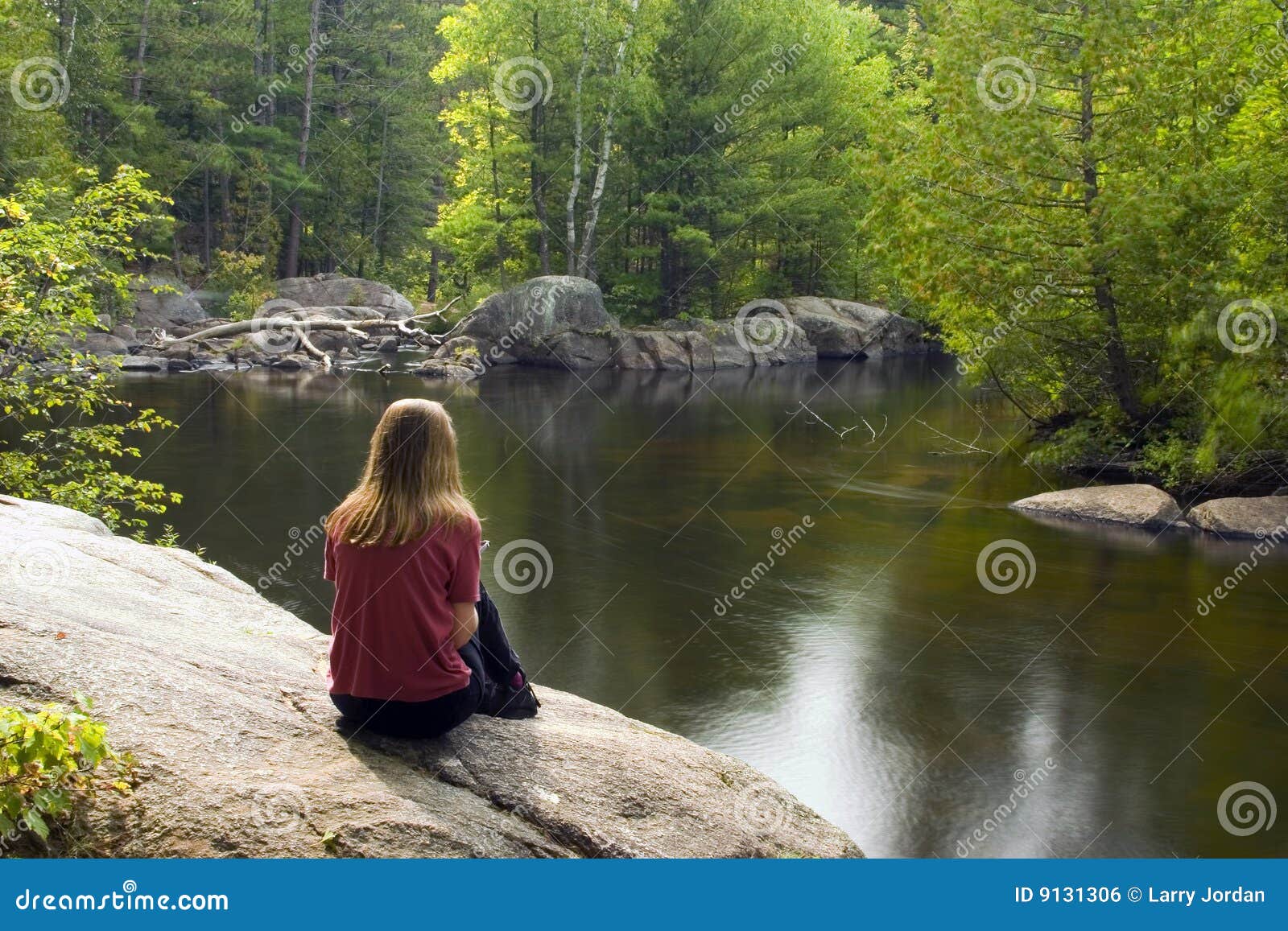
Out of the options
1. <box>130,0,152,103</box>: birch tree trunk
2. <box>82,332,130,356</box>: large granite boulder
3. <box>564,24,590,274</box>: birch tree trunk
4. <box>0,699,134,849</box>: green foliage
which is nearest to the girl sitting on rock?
<box>0,699,134,849</box>: green foliage

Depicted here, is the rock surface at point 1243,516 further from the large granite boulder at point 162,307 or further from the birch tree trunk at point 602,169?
the large granite boulder at point 162,307

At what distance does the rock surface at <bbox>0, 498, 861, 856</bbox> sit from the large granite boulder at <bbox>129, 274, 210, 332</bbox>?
32.5 metres

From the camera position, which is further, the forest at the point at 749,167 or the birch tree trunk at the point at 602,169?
the birch tree trunk at the point at 602,169

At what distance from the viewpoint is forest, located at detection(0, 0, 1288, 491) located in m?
15.9

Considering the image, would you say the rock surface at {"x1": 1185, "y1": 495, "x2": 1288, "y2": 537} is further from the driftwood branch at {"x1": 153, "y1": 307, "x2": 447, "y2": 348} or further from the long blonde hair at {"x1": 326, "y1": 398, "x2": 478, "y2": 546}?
the driftwood branch at {"x1": 153, "y1": 307, "x2": 447, "y2": 348}

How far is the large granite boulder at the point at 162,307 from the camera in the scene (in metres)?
35.3

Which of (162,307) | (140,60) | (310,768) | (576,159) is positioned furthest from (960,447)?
(140,60)

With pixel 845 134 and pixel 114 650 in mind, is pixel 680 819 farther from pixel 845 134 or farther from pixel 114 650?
pixel 845 134

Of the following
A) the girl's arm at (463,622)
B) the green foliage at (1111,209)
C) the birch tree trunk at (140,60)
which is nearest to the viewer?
the girl's arm at (463,622)

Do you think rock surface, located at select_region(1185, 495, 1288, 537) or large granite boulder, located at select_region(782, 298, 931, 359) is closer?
rock surface, located at select_region(1185, 495, 1288, 537)

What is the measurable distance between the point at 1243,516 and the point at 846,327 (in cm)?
2621

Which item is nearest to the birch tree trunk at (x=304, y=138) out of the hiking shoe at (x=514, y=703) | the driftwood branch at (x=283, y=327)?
the driftwood branch at (x=283, y=327)

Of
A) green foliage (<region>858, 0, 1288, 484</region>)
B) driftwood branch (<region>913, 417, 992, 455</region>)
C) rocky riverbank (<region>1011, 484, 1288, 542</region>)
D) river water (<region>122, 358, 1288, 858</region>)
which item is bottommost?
river water (<region>122, 358, 1288, 858</region>)

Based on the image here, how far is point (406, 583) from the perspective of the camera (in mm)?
4188
